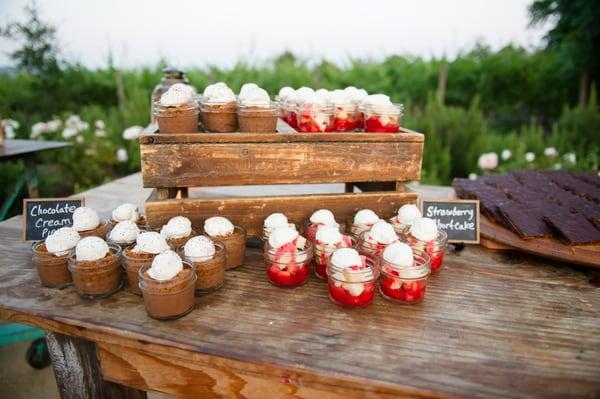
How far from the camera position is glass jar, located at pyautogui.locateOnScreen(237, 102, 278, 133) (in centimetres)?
164

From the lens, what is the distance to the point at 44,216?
1778 mm

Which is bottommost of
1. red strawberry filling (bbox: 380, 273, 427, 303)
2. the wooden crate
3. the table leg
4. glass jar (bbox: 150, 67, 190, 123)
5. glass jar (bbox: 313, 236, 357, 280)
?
the table leg

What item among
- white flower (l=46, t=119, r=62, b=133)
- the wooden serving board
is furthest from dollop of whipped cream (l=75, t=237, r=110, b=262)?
white flower (l=46, t=119, r=62, b=133)

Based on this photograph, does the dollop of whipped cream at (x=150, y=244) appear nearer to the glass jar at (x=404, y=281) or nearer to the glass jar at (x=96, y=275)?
the glass jar at (x=96, y=275)

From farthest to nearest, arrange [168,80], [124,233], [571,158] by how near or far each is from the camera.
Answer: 1. [571,158]
2. [168,80]
3. [124,233]

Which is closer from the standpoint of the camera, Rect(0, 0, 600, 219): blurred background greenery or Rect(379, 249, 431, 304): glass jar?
Rect(379, 249, 431, 304): glass jar

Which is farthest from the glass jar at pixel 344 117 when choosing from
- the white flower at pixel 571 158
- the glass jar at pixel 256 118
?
the white flower at pixel 571 158

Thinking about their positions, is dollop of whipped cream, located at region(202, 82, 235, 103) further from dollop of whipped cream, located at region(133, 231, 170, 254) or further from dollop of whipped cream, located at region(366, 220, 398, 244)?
dollop of whipped cream, located at region(366, 220, 398, 244)

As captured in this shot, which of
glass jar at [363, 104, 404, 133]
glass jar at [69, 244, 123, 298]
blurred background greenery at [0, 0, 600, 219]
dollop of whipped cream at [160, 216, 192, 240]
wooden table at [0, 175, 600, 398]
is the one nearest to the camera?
wooden table at [0, 175, 600, 398]

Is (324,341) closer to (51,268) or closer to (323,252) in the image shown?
(323,252)

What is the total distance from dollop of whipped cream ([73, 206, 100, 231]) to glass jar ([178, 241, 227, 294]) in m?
0.43

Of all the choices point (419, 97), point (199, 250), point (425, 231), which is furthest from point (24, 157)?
point (419, 97)

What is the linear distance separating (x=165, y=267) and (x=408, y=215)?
38.6 inches

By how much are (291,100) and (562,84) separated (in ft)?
31.2
